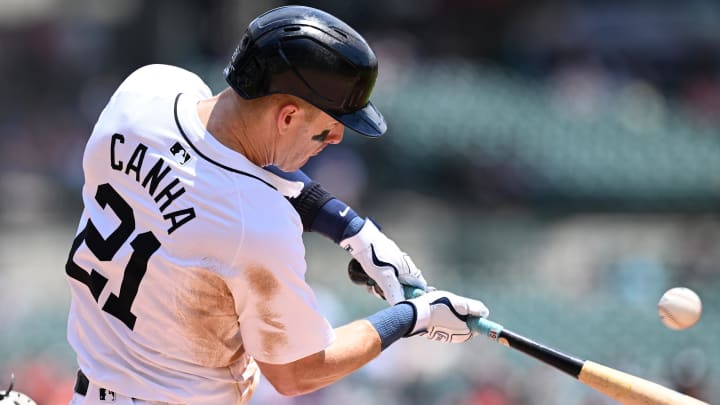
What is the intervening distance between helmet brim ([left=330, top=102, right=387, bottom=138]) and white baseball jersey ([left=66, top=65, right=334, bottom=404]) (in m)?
0.26

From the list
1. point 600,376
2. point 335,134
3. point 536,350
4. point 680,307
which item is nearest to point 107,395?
point 335,134

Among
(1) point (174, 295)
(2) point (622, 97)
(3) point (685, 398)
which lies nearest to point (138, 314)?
(1) point (174, 295)

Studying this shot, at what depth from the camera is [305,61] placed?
9.90 ft

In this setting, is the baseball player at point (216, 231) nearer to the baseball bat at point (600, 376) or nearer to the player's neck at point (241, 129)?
the player's neck at point (241, 129)

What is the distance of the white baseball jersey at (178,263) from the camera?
Answer: 2.99 metres

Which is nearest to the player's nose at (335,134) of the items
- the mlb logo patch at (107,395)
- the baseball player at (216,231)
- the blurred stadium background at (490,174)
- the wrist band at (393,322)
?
the baseball player at (216,231)

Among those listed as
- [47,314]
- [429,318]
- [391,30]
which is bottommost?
[47,314]

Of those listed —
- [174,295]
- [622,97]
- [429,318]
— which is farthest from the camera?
[622,97]

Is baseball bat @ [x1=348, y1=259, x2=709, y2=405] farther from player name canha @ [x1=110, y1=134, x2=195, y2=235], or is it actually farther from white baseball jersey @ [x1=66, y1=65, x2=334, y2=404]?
player name canha @ [x1=110, y1=134, x2=195, y2=235]

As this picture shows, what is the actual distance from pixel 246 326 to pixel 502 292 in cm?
809

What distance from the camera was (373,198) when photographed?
44.4ft

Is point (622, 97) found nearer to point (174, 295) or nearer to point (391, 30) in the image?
point (391, 30)

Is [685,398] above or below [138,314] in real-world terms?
above

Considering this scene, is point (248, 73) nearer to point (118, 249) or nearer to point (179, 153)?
point (179, 153)
